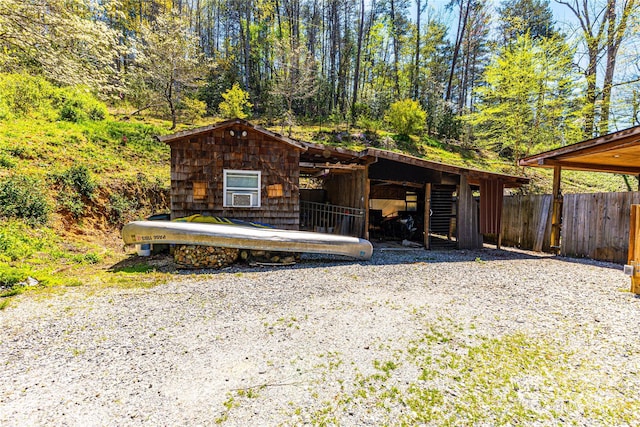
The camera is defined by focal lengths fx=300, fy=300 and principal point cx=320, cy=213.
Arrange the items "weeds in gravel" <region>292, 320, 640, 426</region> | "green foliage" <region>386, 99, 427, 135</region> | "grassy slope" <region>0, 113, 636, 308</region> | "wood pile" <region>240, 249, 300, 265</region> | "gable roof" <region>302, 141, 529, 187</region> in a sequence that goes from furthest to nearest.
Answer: "green foliage" <region>386, 99, 427, 135</region> < "gable roof" <region>302, 141, 529, 187</region> < "wood pile" <region>240, 249, 300, 265</region> < "grassy slope" <region>0, 113, 636, 308</region> < "weeds in gravel" <region>292, 320, 640, 426</region>

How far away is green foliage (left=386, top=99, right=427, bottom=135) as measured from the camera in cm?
2273

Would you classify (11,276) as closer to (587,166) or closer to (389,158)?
(389,158)

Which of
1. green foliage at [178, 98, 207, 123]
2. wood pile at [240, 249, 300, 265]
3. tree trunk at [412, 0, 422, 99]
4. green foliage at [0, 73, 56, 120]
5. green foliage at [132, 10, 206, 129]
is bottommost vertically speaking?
wood pile at [240, 249, 300, 265]

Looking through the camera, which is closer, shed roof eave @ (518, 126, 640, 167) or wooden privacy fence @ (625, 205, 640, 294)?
wooden privacy fence @ (625, 205, 640, 294)

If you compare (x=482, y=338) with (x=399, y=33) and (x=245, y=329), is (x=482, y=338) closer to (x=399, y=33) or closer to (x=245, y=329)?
(x=245, y=329)

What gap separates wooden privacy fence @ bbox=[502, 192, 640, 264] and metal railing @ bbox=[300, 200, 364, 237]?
564 centimetres

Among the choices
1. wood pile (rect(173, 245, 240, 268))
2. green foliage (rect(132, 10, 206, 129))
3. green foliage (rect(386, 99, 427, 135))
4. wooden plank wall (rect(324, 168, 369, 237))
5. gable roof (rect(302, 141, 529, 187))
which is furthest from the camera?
green foliage (rect(386, 99, 427, 135))

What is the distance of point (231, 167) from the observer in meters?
7.60

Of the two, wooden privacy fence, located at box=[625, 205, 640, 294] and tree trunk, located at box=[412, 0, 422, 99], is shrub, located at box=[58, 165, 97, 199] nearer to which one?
wooden privacy fence, located at box=[625, 205, 640, 294]

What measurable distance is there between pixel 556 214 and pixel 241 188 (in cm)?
920

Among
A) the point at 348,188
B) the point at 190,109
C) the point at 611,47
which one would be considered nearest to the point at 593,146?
the point at 348,188

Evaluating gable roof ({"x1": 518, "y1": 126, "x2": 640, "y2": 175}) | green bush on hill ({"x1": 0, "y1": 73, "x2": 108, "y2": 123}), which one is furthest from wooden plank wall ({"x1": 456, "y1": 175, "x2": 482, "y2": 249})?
green bush on hill ({"x1": 0, "y1": 73, "x2": 108, "y2": 123})

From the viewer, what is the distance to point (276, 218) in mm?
8062

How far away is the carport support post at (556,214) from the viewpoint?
8.88 m
